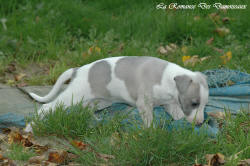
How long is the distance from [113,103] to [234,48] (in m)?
2.72

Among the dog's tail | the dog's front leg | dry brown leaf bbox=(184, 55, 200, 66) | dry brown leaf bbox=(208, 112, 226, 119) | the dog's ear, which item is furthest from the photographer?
dry brown leaf bbox=(184, 55, 200, 66)

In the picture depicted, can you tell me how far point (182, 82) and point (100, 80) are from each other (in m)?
0.88

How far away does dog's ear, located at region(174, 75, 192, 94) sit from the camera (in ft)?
11.3

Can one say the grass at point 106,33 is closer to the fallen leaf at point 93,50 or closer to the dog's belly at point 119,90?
the fallen leaf at point 93,50

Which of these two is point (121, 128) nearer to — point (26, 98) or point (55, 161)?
point (55, 161)

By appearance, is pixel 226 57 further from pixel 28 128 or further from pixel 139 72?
pixel 28 128

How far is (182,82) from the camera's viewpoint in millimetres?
3471

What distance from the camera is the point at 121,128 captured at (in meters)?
3.50

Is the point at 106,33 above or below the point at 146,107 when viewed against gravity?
above

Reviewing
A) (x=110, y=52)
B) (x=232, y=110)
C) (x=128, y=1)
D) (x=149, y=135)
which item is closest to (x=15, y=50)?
(x=110, y=52)

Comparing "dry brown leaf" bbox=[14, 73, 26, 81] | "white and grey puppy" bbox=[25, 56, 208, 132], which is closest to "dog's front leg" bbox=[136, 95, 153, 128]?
"white and grey puppy" bbox=[25, 56, 208, 132]

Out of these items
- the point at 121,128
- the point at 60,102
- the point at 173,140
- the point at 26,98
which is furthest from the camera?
the point at 26,98

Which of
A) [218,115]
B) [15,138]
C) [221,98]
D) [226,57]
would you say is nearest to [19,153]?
[15,138]

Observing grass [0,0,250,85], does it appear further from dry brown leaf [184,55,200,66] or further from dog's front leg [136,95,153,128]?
dog's front leg [136,95,153,128]
